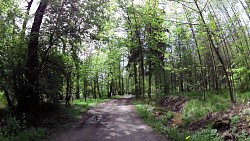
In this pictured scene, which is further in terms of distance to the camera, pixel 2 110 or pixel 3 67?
pixel 2 110

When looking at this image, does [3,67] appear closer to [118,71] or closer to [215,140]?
[215,140]

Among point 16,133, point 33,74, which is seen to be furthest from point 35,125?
point 33,74

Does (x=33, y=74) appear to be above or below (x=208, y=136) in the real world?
above

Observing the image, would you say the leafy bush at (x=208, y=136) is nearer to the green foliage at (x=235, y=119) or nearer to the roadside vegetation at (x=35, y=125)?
the green foliage at (x=235, y=119)

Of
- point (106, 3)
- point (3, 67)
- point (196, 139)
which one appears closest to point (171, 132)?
point (196, 139)

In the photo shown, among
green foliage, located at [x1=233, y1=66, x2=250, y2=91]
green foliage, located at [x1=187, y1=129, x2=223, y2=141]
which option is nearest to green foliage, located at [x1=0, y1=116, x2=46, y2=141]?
green foliage, located at [x1=187, y1=129, x2=223, y2=141]

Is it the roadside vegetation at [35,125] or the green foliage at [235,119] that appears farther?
the roadside vegetation at [35,125]

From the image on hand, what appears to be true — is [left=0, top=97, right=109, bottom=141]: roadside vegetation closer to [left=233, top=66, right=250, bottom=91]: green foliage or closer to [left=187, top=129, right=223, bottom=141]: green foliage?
[left=187, top=129, right=223, bottom=141]: green foliage

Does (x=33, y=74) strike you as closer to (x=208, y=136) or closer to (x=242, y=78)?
(x=208, y=136)

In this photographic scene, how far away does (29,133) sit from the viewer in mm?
9078

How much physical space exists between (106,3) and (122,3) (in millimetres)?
9437

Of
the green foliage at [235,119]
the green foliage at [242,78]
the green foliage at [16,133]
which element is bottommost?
the green foliage at [16,133]

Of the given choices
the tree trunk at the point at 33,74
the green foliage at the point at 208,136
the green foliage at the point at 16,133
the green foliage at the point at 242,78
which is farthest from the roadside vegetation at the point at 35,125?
the green foliage at the point at 242,78

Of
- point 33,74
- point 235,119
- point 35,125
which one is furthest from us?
point 33,74
